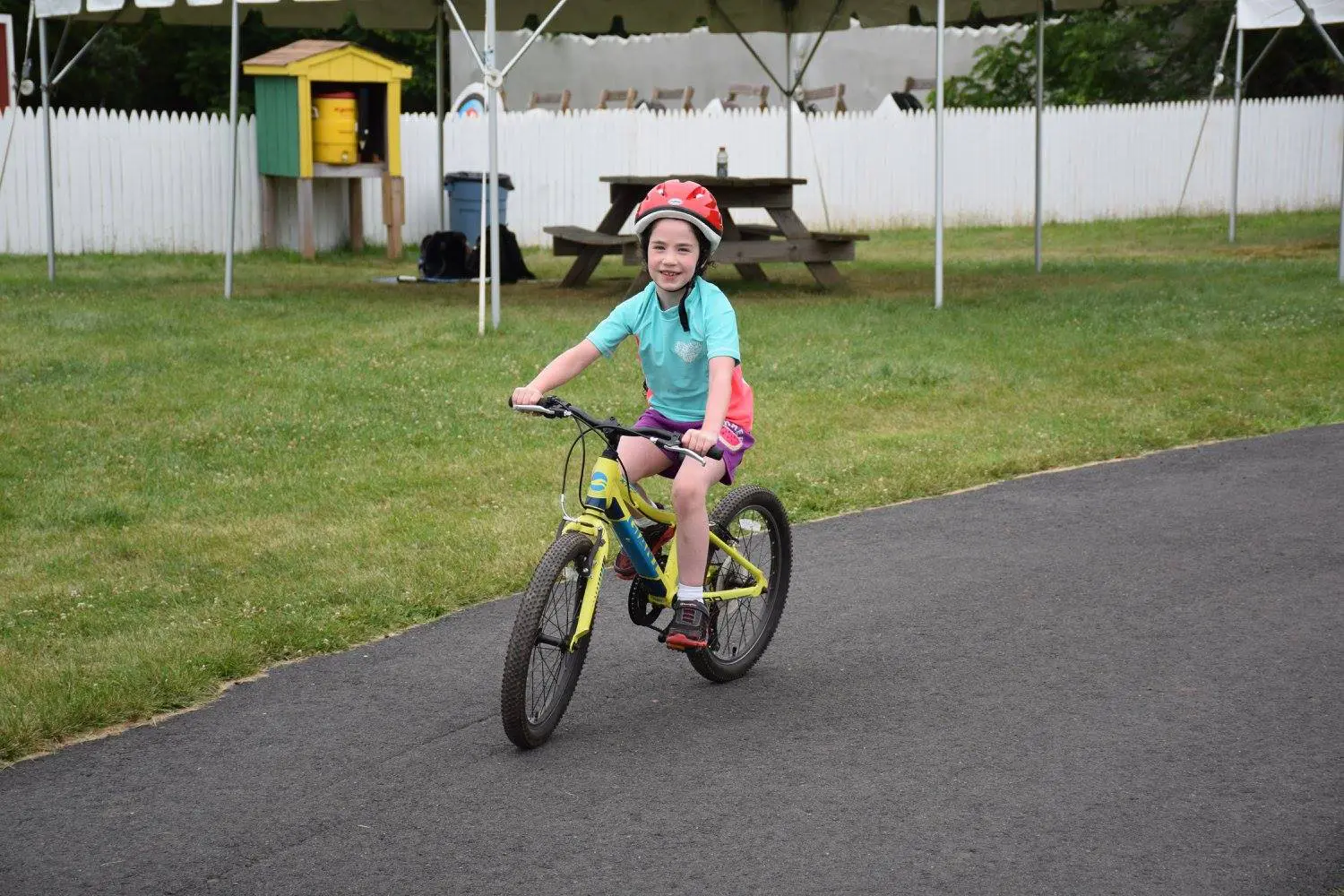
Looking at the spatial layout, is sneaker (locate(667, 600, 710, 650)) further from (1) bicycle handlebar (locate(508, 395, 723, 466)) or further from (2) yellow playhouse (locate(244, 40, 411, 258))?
(2) yellow playhouse (locate(244, 40, 411, 258))

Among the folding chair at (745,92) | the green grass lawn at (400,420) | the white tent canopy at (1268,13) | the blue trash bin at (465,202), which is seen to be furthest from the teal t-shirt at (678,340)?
the folding chair at (745,92)

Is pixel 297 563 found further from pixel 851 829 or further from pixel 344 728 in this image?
pixel 851 829

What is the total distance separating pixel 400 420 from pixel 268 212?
1365 centimetres

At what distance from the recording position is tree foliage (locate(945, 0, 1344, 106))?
109 feet

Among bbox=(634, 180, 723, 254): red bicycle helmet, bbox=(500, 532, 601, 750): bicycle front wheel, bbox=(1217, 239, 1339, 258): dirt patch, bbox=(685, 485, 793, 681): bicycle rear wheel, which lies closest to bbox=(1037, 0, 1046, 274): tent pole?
bbox=(1217, 239, 1339, 258): dirt patch

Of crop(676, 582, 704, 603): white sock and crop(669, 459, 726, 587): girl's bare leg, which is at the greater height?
crop(669, 459, 726, 587): girl's bare leg

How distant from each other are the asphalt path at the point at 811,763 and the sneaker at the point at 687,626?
243 mm

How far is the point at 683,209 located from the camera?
5.07 metres

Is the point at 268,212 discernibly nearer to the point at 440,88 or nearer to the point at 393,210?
the point at 393,210

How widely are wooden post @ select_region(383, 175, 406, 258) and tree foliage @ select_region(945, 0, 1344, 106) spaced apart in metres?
15.8


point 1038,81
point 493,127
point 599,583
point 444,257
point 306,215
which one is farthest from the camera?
point 306,215

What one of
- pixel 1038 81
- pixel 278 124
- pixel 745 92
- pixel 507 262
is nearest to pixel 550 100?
pixel 745 92

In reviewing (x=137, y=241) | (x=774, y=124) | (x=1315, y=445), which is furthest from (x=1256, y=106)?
(x=1315, y=445)

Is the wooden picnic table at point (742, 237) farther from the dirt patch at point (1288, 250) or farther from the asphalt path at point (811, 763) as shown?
the asphalt path at point (811, 763)
